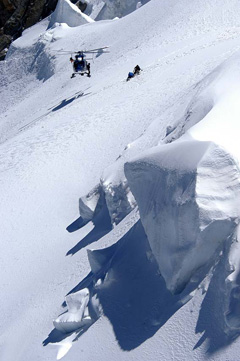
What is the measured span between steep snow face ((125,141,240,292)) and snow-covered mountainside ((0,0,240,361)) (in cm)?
2

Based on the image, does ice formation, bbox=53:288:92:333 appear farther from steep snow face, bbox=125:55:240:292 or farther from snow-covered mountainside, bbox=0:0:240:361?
steep snow face, bbox=125:55:240:292

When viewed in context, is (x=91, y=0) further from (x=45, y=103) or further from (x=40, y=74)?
(x=45, y=103)

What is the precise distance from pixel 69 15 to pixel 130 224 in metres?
31.8

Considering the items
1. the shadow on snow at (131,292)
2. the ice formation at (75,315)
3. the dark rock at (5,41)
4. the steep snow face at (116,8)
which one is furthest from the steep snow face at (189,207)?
the dark rock at (5,41)

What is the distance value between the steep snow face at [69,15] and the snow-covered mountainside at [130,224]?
57.3 feet

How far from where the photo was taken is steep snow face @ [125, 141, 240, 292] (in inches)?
334

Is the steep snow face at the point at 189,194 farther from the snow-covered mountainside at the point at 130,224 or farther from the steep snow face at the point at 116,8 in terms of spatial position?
the steep snow face at the point at 116,8

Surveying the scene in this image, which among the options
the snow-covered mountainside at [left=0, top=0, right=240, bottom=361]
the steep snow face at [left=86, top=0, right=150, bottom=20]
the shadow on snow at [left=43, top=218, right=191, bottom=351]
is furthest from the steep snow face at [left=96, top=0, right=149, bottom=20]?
the shadow on snow at [left=43, top=218, right=191, bottom=351]

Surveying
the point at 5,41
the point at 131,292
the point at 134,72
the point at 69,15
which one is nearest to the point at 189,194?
the point at 131,292

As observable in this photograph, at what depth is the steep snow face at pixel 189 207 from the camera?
8.49m

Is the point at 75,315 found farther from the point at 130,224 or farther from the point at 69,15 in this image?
the point at 69,15

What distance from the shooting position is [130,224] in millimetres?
11625

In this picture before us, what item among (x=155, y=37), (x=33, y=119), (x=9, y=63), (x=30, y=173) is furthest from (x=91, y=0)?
(x=30, y=173)

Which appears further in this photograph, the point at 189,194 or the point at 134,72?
the point at 134,72
